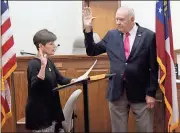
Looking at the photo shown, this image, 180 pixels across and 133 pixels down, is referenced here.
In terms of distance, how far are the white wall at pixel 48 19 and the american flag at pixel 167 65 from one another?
113 inches

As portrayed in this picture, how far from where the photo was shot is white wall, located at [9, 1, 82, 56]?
17.9 feet

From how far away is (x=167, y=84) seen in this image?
2.72 m

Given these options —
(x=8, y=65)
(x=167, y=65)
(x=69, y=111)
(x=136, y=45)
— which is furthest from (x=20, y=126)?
(x=167, y=65)

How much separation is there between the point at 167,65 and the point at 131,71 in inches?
12.6

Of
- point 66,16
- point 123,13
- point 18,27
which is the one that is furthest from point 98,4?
point 123,13

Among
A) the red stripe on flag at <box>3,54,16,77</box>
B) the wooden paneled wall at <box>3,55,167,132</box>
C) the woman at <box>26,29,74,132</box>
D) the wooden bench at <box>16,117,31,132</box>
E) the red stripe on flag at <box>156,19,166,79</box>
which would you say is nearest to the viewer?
the woman at <box>26,29,74,132</box>

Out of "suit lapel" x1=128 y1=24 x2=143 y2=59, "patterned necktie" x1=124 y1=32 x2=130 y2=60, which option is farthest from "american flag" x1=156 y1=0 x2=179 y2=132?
"patterned necktie" x1=124 y1=32 x2=130 y2=60

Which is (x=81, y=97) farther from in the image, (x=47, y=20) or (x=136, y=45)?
(x=47, y=20)

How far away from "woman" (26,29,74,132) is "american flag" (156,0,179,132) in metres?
0.91

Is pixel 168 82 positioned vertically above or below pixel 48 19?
below

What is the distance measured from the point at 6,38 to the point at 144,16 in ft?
9.44

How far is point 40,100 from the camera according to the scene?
2.42 meters

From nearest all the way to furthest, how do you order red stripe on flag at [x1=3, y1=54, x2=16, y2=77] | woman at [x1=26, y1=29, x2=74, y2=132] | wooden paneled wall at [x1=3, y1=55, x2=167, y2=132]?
woman at [x1=26, y1=29, x2=74, y2=132]
red stripe on flag at [x1=3, y1=54, x2=16, y2=77]
wooden paneled wall at [x1=3, y1=55, x2=167, y2=132]

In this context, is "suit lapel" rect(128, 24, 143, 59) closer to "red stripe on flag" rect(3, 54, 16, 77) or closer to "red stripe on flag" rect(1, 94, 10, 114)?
"red stripe on flag" rect(3, 54, 16, 77)
